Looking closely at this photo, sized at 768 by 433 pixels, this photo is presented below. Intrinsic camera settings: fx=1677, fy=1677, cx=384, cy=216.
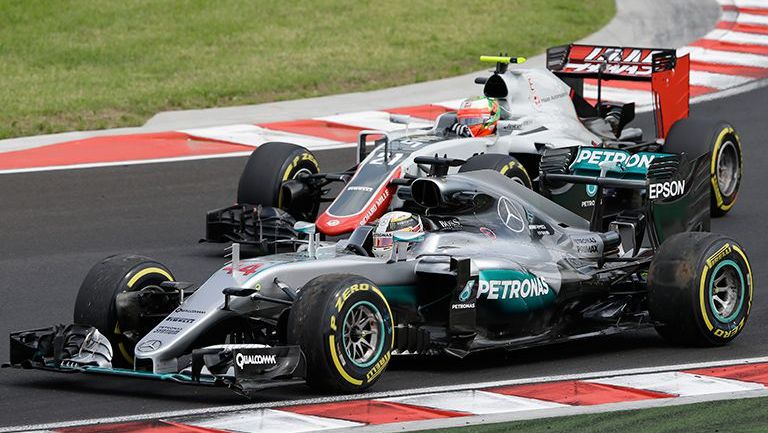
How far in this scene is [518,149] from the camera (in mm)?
16422

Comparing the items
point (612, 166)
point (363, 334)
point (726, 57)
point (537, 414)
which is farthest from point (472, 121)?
point (726, 57)

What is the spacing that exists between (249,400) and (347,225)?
455 cm

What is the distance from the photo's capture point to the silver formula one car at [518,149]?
581 inches

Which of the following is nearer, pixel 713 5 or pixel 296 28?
pixel 296 28

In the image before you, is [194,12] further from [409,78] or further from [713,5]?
[713,5]

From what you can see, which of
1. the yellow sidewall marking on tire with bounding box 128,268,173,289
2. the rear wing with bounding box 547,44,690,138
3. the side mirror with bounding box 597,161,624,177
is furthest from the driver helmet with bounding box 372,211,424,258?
the rear wing with bounding box 547,44,690,138

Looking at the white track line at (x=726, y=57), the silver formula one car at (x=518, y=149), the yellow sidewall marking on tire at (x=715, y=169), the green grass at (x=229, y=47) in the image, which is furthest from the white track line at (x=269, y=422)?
the white track line at (x=726, y=57)

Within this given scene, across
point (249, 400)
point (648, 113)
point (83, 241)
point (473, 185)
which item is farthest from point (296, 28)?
point (249, 400)

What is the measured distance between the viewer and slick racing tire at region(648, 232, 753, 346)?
1109 centimetres

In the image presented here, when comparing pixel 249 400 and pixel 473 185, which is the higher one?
pixel 473 185

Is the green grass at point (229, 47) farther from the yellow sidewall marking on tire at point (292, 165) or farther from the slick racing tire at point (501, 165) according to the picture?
the slick racing tire at point (501, 165)

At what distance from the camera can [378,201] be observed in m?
14.6

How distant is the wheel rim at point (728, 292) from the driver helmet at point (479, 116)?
5376 mm

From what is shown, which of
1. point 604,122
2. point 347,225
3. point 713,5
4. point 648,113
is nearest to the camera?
point 347,225
